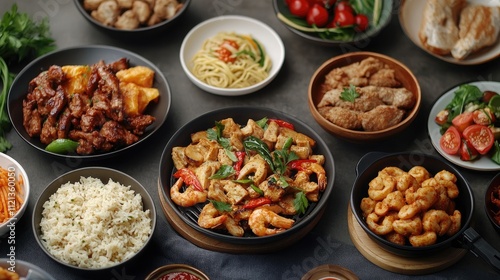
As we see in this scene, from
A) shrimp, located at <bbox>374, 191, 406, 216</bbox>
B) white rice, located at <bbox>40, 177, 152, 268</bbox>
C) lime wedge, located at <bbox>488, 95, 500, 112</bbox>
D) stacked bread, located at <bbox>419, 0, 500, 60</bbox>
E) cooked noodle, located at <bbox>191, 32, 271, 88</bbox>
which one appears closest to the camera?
white rice, located at <bbox>40, 177, 152, 268</bbox>

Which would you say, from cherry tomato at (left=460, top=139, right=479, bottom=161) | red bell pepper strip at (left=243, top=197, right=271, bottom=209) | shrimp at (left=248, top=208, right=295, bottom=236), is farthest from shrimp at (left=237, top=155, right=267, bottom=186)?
cherry tomato at (left=460, top=139, right=479, bottom=161)

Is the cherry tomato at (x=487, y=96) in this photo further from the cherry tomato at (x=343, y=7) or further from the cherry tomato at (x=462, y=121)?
the cherry tomato at (x=343, y=7)

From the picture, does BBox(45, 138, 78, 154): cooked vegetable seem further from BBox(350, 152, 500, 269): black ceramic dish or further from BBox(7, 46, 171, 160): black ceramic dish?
BBox(350, 152, 500, 269): black ceramic dish

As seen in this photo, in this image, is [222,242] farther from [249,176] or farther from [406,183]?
[406,183]

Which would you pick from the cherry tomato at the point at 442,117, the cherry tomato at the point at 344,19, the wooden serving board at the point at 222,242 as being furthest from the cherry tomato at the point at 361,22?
the wooden serving board at the point at 222,242

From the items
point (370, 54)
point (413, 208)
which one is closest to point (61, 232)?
point (413, 208)

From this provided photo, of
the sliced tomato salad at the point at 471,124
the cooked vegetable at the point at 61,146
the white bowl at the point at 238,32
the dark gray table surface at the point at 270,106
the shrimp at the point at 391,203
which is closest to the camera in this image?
the shrimp at the point at 391,203
